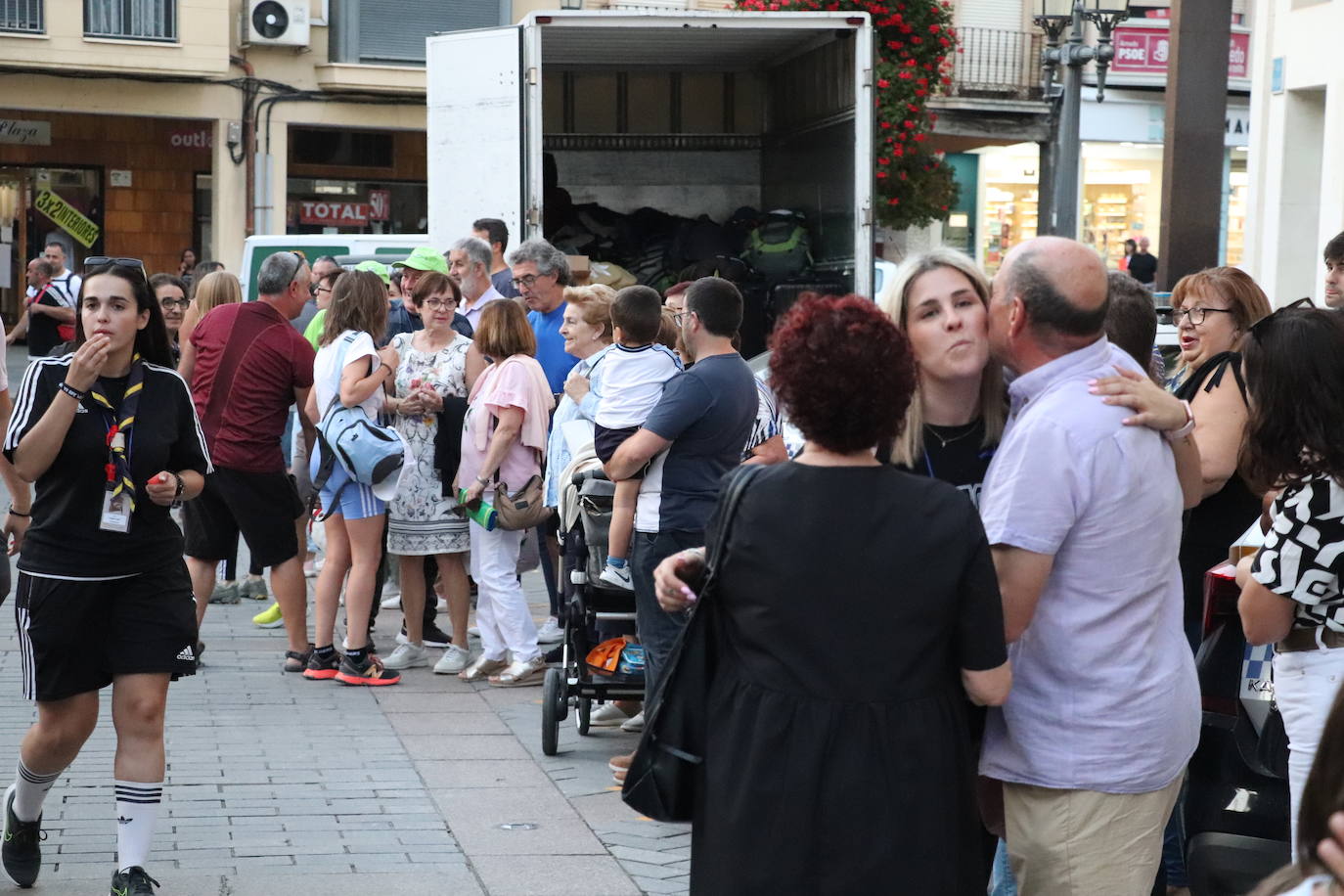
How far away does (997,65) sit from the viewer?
35.0m

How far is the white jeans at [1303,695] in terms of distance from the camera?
3.73 meters

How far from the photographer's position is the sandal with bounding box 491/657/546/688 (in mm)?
8242

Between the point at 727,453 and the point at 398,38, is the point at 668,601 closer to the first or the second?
the point at 727,453

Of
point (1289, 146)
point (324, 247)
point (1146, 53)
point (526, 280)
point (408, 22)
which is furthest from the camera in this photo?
point (1146, 53)

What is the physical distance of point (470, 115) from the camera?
12.4 metres

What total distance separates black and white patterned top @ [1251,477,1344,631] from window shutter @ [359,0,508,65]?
23.5 metres

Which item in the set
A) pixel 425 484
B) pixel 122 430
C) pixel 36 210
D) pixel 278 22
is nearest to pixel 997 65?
pixel 278 22

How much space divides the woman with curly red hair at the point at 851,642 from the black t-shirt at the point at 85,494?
251 cm

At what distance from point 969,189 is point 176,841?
109ft

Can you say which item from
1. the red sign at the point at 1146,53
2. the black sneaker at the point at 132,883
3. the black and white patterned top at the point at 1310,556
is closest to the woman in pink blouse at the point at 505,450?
the black sneaker at the point at 132,883

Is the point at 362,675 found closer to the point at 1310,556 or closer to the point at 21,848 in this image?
the point at 21,848

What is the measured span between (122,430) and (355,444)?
296 cm

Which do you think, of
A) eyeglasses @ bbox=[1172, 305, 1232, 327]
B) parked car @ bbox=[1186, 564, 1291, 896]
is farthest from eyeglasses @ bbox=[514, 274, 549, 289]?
parked car @ bbox=[1186, 564, 1291, 896]

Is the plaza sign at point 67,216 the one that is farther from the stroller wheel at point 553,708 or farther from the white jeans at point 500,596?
the stroller wheel at point 553,708
